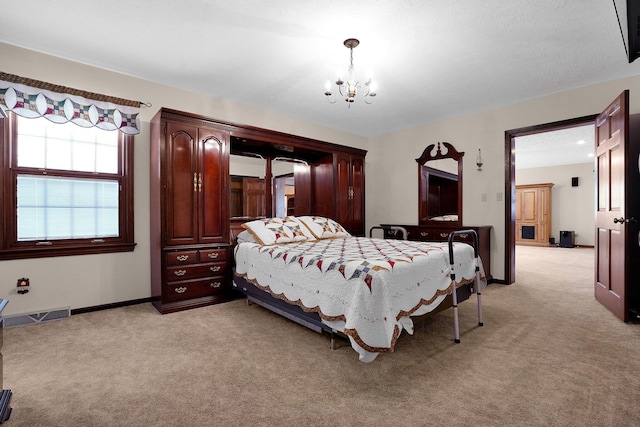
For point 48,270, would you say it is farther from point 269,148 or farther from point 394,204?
point 394,204

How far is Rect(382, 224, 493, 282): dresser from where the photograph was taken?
13.8 feet

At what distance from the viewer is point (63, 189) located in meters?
3.12

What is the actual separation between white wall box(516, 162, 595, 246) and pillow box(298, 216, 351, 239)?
861 centimetres

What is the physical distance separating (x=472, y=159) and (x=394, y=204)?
4.97ft

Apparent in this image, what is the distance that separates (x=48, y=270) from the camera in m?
2.98

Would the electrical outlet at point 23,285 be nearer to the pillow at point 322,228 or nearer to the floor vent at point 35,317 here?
the floor vent at point 35,317

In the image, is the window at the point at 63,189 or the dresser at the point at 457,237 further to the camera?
the dresser at the point at 457,237

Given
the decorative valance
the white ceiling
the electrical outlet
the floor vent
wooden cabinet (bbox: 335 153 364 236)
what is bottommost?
the floor vent

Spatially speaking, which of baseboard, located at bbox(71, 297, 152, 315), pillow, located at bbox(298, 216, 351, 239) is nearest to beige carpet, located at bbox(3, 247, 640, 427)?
baseboard, located at bbox(71, 297, 152, 315)

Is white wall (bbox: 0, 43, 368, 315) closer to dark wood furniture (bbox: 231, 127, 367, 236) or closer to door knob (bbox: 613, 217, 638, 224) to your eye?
dark wood furniture (bbox: 231, 127, 367, 236)

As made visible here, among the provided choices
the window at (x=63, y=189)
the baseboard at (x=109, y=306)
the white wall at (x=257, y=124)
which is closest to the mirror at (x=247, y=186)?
the white wall at (x=257, y=124)

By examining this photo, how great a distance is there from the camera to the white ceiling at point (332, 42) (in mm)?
2359

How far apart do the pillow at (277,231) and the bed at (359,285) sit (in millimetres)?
16

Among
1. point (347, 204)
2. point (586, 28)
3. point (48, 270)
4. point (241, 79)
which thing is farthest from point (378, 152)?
point (48, 270)
